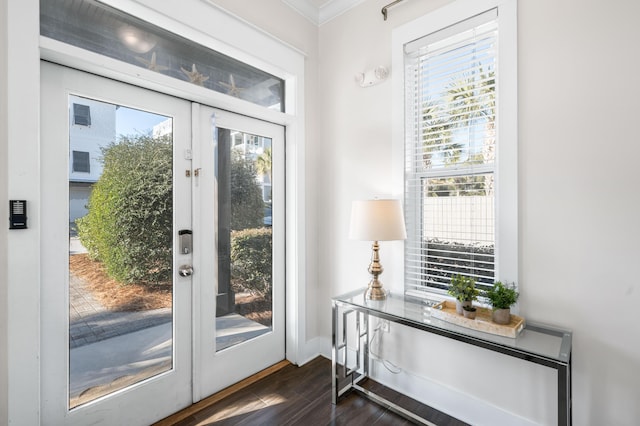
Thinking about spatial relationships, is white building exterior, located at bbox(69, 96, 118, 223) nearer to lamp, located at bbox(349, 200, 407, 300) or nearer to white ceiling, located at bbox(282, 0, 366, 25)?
lamp, located at bbox(349, 200, 407, 300)

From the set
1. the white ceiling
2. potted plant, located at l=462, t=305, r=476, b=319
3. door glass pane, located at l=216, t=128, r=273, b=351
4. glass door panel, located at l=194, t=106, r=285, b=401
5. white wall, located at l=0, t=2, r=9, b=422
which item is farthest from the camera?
the white ceiling

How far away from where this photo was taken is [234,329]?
90.7 inches

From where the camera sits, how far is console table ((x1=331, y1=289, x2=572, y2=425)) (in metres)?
1.32

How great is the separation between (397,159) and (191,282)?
167 centimetres

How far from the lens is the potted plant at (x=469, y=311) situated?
5.51 ft

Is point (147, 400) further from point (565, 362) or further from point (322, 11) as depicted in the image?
point (322, 11)

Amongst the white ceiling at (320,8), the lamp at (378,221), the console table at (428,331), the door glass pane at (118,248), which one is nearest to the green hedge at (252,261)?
the door glass pane at (118,248)

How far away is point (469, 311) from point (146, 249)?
1948 mm

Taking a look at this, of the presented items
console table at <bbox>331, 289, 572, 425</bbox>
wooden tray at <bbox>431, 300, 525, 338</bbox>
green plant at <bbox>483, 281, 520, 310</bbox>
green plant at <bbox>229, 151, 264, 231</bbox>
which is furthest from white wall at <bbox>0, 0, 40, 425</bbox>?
green plant at <bbox>483, 281, 520, 310</bbox>

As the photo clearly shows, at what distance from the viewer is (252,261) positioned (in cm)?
242

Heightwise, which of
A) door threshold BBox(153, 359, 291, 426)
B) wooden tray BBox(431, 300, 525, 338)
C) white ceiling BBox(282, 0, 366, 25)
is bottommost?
door threshold BBox(153, 359, 291, 426)

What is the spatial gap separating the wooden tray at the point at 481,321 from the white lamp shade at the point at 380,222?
1.59 feet

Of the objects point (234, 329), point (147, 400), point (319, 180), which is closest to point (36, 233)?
point (147, 400)

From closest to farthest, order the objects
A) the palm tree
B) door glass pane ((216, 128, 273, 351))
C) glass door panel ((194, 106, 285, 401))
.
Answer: the palm tree < glass door panel ((194, 106, 285, 401)) < door glass pane ((216, 128, 273, 351))
